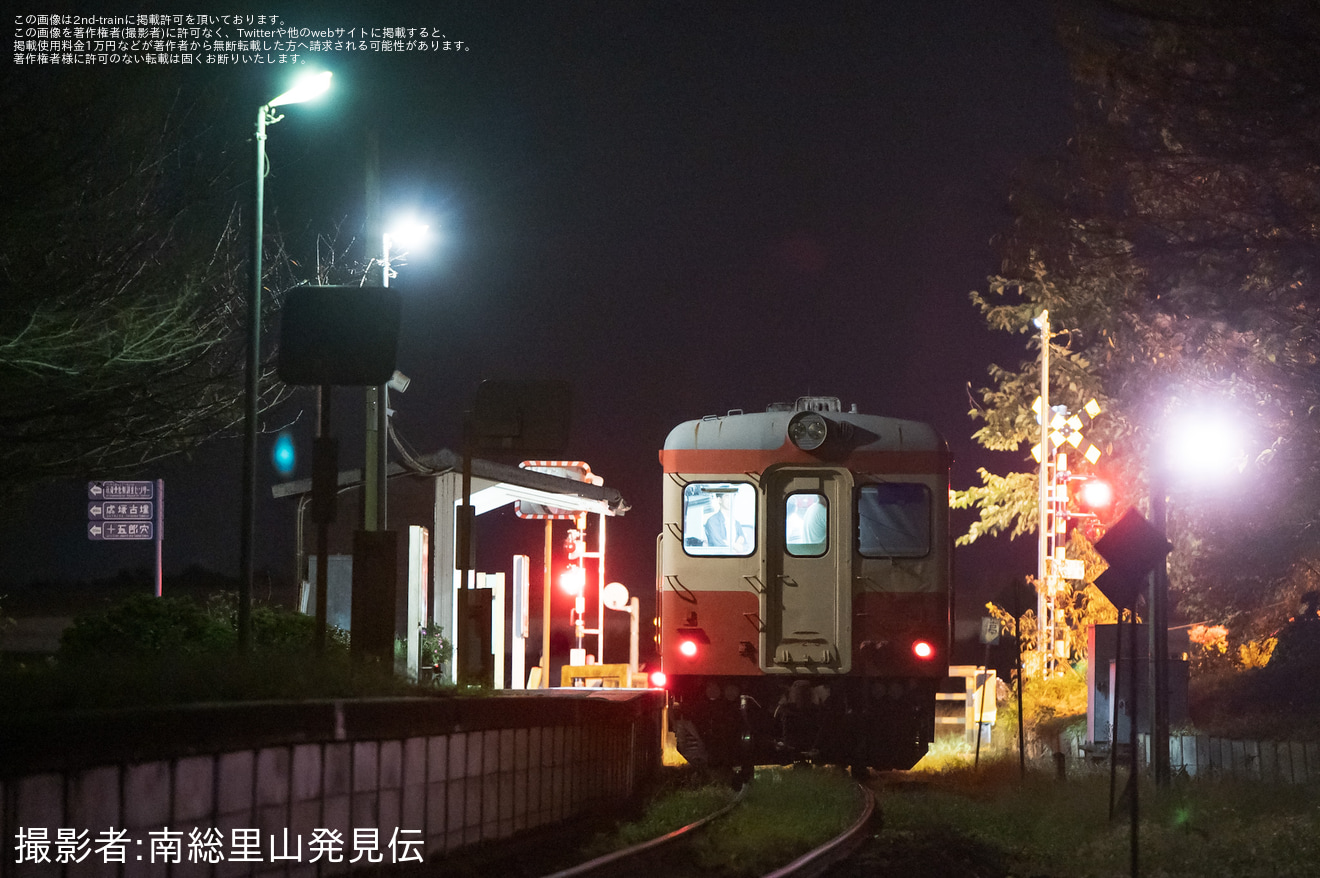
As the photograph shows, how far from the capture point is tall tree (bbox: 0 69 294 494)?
14852 millimetres

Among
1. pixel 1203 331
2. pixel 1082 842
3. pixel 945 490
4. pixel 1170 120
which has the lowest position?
pixel 1082 842

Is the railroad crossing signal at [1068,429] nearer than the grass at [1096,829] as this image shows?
No

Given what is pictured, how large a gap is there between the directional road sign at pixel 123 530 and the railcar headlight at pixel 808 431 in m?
9.29

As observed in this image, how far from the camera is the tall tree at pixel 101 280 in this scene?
1485cm

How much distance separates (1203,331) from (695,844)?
8.78 metres

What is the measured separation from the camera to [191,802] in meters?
6.27

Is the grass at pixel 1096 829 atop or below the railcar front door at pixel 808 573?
below

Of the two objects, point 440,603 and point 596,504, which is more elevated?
point 596,504

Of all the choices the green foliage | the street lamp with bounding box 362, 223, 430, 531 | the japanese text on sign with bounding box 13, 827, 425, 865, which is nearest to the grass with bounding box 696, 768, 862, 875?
the japanese text on sign with bounding box 13, 827, 425, 865

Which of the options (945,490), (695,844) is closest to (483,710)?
(695,844)

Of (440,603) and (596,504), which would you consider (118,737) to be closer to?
(440,603)

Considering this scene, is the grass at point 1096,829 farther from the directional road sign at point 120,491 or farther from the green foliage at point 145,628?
the directional road sign at point 120,491

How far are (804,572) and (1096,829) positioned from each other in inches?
135

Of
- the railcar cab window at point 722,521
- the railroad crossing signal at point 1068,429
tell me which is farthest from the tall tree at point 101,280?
the railroad crossing signal at point 1068,429
